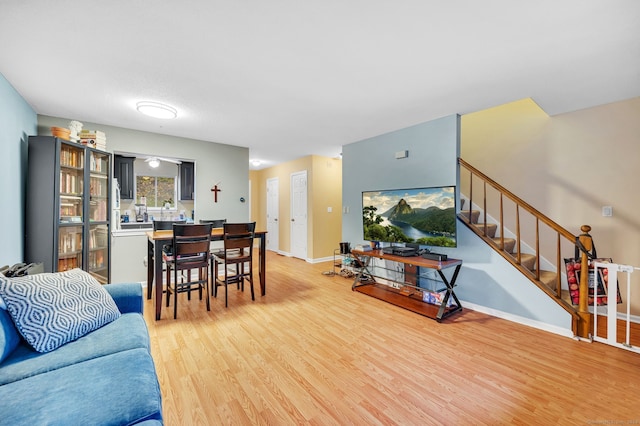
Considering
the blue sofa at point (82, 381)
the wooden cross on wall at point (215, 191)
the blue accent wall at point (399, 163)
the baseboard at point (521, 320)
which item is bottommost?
the baseboard at point (521, 320)

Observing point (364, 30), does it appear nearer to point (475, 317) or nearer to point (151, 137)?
point (475, 317)

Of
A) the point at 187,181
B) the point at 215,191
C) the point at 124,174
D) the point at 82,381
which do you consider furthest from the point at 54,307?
the point at 124,174

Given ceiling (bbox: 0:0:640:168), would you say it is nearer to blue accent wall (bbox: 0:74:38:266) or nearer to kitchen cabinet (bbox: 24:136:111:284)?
blue accent wall (bbox: 0:74:38:266)

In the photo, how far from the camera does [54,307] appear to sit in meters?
1.52

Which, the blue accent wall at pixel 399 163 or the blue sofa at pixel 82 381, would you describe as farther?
the blue accent wall at pixel 399 163

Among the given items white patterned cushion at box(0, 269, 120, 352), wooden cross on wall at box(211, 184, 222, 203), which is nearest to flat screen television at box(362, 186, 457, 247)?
wooden cross on wall at box(211, 184, 222, 203)

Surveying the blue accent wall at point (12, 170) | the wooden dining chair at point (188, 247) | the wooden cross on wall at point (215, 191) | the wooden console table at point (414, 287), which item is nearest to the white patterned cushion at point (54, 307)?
the wooden dining chair at point (188, 247)

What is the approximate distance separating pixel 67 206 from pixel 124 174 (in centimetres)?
163

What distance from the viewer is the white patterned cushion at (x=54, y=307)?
1421 millimetres

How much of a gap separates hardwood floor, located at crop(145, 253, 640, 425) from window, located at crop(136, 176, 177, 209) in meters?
2.70

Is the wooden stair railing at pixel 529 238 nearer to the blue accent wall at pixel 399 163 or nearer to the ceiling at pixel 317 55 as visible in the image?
the blue accent wall at pixel 399 163

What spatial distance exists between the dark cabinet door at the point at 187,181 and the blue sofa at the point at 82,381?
11.7 ft

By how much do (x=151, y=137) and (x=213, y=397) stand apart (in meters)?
4.02

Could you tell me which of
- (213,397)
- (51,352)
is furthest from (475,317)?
(51,352)
